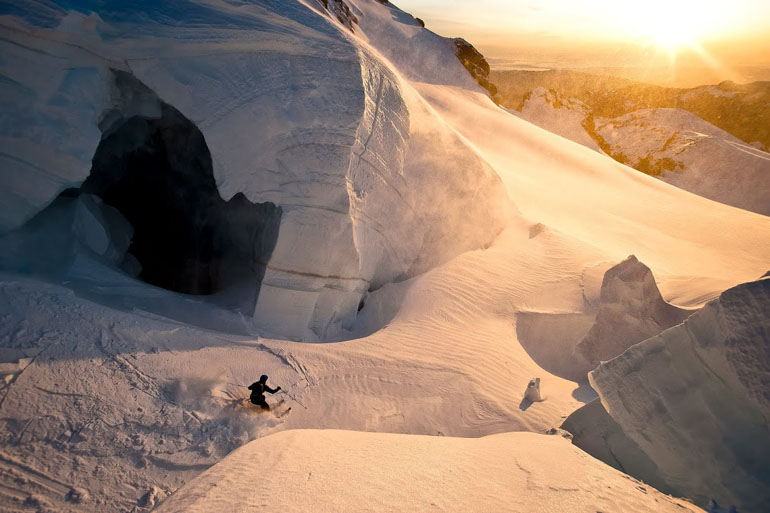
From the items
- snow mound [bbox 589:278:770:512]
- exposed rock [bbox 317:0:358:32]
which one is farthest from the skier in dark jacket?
exposed rock [bbox 317:0:358:32]

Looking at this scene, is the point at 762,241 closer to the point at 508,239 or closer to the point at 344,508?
the point at 508,239

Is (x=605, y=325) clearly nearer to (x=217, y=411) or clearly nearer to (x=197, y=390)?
(x=217, y=411)

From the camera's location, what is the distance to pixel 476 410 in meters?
4.46

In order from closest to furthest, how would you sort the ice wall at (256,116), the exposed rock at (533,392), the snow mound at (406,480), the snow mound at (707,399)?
the snow mound at (406,480), the snow mound at (707,399), the exposed rock at (533,392), the ice wall at (256,116)

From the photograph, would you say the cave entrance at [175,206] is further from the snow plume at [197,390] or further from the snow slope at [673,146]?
the snow slope at [673,146]

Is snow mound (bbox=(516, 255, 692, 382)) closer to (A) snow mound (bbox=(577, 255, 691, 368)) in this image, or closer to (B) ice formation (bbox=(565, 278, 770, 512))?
(A) snow mound (bbox=(577, 255, 691, 368))

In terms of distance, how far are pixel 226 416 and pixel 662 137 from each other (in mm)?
21122

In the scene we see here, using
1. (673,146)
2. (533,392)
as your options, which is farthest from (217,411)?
(673,146)

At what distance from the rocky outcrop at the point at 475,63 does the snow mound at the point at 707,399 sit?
66.7ft

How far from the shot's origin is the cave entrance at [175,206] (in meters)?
6.60

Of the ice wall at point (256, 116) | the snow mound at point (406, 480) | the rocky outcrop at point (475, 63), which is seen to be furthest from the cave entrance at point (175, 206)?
the rocky outcrop at point (475, 63)

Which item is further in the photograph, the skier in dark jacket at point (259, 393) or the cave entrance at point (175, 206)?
the cave entrance at point (175, 206)

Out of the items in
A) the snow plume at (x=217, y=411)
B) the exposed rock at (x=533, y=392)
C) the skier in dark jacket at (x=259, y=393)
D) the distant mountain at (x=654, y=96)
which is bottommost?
the snow plume at (x=217, y=411)

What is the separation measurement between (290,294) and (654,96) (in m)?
22.7
